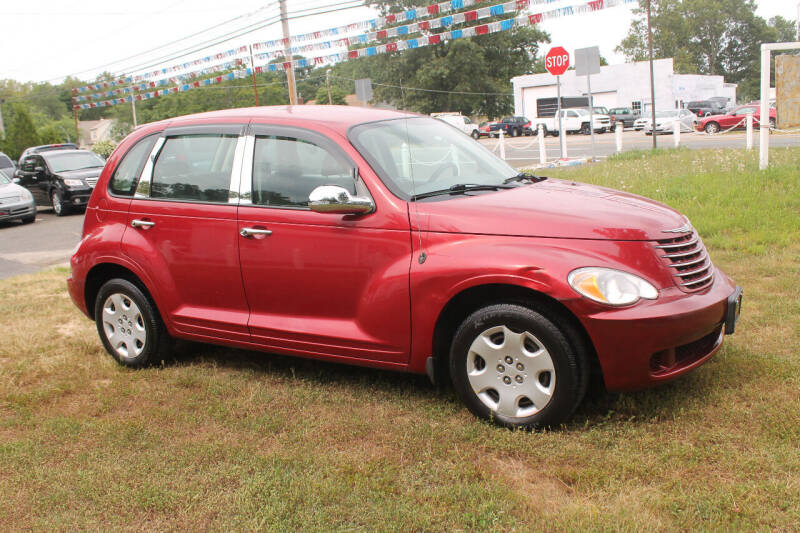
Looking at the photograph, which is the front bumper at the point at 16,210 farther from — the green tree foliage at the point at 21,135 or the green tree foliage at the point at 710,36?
the green tree foliage at the point at 710,36

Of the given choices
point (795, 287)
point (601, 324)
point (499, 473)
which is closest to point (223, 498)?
point (499, 473)

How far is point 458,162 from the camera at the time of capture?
15.5 ft

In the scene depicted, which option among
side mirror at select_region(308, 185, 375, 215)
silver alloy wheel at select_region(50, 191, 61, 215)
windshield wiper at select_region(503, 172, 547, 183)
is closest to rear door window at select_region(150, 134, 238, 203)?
side mirror at select_region(308, 185, 375, 215)

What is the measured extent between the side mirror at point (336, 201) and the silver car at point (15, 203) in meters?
14.8

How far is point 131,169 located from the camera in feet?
17.5

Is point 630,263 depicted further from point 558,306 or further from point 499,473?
point 499,473

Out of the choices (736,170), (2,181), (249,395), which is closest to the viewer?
(249,395)

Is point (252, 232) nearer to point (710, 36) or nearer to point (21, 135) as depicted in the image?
point (21, 135)

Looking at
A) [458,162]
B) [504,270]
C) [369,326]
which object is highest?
[458,162]

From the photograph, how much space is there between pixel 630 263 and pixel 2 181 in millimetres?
17459

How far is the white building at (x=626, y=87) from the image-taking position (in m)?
51.8

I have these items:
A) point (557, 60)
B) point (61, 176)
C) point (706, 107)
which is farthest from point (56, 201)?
point (706, 107)

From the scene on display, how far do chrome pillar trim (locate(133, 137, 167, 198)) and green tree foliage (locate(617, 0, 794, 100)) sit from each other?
98.4 meters

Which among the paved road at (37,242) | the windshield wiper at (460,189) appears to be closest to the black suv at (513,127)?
the paved road at (37,242)
